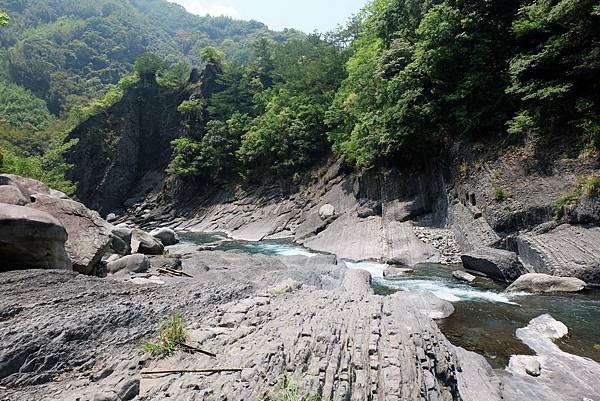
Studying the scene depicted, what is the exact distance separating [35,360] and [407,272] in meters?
14.5

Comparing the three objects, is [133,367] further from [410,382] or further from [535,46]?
[535,46]

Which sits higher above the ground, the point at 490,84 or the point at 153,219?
the point at 490,84

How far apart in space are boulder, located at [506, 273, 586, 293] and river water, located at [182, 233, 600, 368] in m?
0.33

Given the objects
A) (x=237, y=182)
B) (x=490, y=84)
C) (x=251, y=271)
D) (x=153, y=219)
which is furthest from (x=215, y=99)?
(x=251, y=271)

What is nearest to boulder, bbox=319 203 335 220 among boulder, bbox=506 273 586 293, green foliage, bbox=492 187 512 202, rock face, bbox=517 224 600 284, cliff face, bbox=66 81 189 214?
green foliage, bbox=492 187 512 202

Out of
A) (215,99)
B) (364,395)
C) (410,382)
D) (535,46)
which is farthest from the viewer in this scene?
(215,99)

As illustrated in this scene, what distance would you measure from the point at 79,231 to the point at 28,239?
108 inches

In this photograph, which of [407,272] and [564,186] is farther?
[407,272]

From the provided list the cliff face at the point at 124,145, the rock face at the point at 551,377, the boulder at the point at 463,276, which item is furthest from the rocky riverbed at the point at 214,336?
the cliff face at the point at 124,145

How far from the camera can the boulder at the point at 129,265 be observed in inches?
493

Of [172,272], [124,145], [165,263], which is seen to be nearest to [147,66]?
[124,145]

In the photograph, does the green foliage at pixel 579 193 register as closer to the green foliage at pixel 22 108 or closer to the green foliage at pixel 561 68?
the green foliage at pixel 561 68

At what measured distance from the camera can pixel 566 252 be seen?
13477 millimetres

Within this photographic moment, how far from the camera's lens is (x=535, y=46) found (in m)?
19.0
